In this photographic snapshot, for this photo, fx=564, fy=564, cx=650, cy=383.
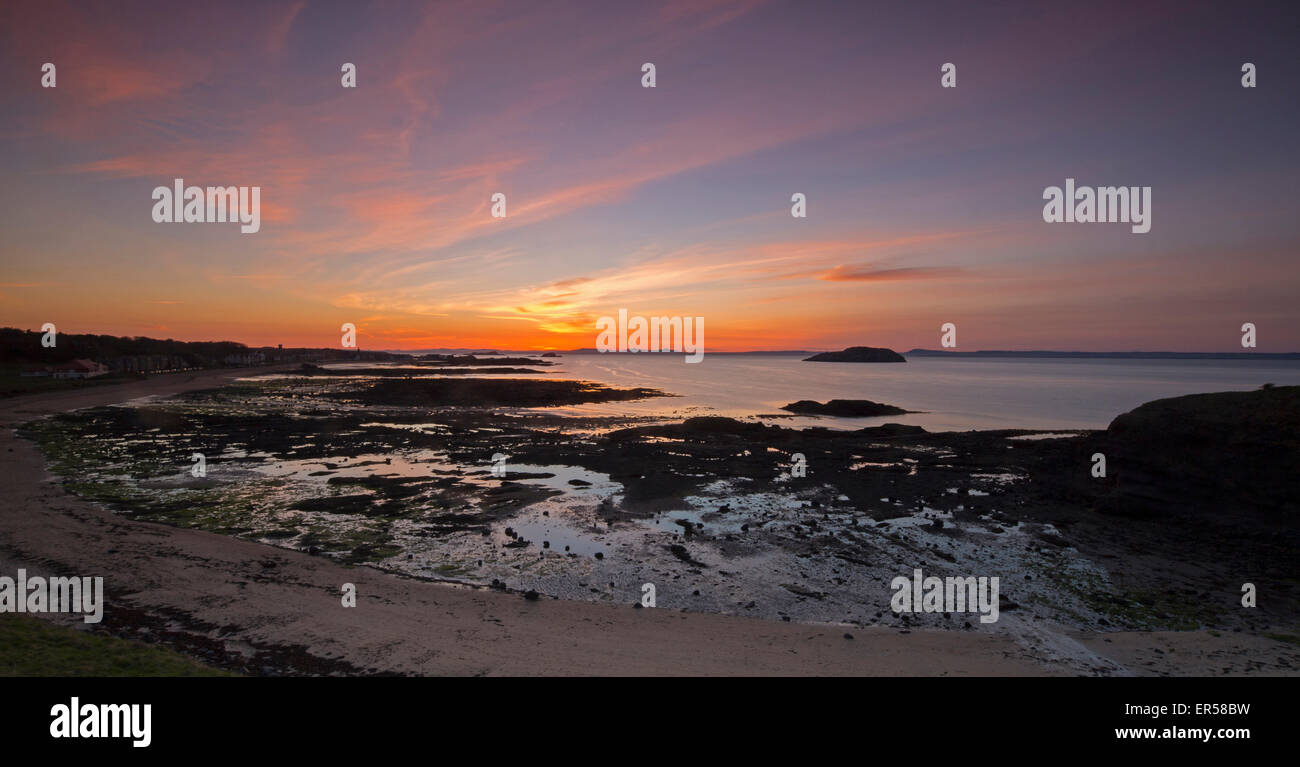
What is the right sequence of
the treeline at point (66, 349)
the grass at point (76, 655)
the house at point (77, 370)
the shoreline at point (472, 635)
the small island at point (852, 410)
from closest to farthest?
1. the grass at point (76, 655)
2. the shoreline at point (472, 635)
3. the small island at point (852, 410)
4. the house at point (77, 370)
5. the treeline at point (66, 349)

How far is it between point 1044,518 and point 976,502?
2533 millimetres

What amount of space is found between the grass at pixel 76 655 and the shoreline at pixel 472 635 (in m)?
0.68

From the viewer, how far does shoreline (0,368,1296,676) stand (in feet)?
34.8

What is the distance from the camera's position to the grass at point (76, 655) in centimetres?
858

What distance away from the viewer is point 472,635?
11719 mm

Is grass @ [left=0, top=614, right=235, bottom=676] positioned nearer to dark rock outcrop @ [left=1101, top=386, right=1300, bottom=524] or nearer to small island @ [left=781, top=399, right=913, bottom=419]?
dark rock outcrop @ [left=1101, top=386, right=1300, bottom=524]

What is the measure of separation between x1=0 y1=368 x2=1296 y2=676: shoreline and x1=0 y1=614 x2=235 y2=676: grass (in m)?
0.68

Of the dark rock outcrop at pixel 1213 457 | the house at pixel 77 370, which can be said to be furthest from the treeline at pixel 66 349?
the dark rock outcrop at pixel 1213 457

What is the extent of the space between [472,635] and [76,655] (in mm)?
6246

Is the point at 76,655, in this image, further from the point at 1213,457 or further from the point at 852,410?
the point at 852,410

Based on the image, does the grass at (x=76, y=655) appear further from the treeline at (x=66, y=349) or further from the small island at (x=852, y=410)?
the treeline at (x=66, y=349)
